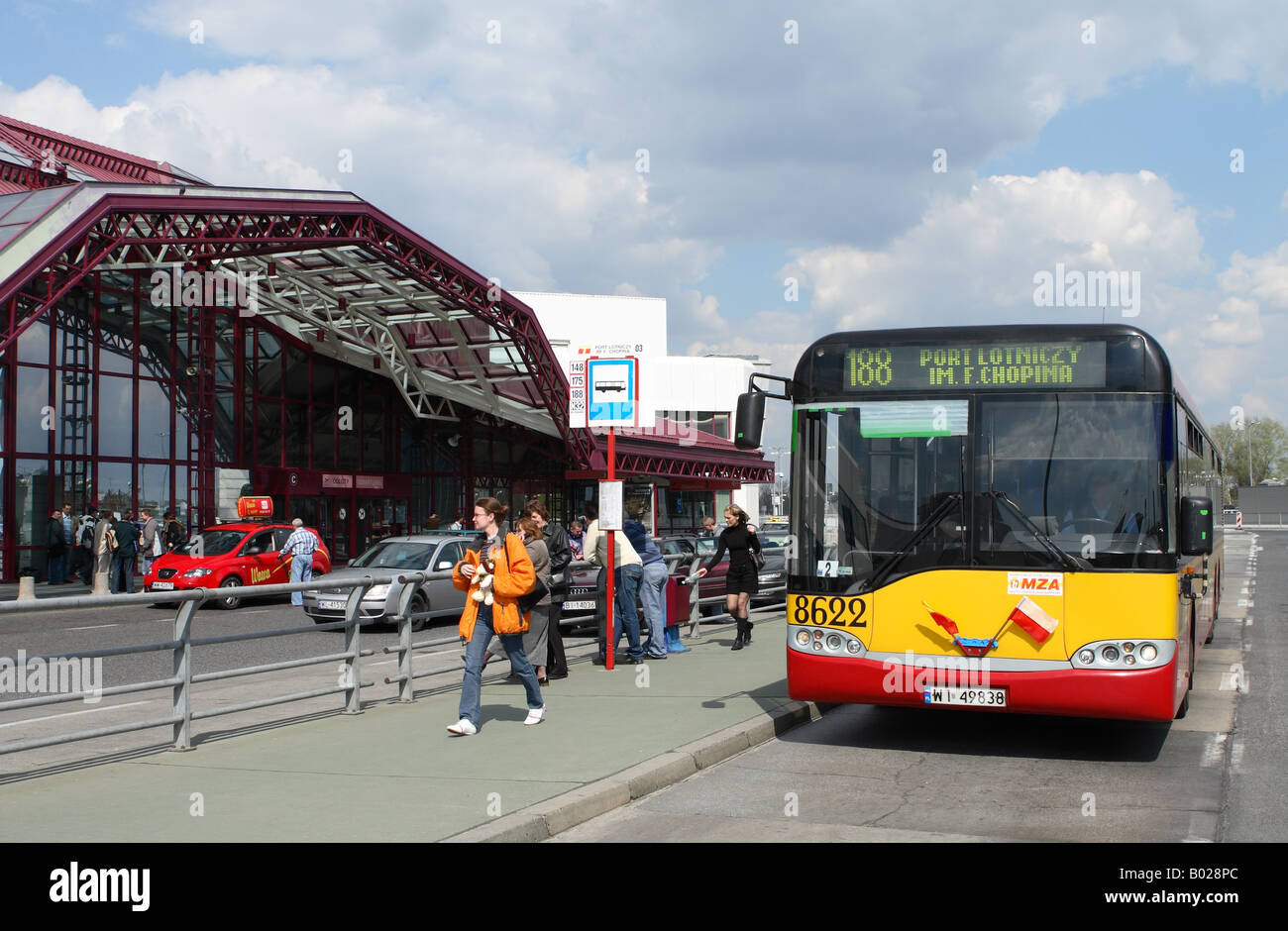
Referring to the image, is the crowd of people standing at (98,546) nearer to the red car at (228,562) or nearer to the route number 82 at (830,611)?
the red car at (228,562)

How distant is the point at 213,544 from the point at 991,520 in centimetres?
2084

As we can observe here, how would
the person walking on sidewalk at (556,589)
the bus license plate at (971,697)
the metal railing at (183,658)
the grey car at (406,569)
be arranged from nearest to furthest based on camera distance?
the metal railing at (183,658) < the bus license plate at (971,697) < the person walking on sidewalk at (556,589) < the grey car at (406,569)

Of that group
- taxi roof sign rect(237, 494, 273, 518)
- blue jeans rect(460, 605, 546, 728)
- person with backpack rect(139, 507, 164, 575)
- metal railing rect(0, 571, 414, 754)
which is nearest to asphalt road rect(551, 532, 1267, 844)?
blue jeans rect(460, 605, 546, 728)

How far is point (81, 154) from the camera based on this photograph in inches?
1457

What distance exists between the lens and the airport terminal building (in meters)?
28.6

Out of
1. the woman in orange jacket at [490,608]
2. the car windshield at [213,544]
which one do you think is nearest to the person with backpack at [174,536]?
the car windshield at [213,544]

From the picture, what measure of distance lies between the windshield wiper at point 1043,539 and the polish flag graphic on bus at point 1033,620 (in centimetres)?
35

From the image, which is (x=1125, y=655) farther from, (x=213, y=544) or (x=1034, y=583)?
(x=213, y=544)

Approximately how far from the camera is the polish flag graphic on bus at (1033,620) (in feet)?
26.4

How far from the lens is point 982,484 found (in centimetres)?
832

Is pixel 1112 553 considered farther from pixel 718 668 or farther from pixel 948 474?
pixel 718 668

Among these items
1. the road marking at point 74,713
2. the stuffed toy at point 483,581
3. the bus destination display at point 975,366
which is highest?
the bus destination display at point 975,366
